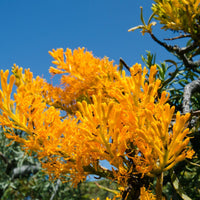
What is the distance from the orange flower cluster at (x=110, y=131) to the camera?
2.05 ft

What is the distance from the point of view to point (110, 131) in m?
0.66

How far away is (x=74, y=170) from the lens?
853 mm

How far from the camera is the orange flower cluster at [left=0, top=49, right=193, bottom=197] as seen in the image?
2.05ft

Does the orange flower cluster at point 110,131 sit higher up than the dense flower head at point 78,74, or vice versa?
the dense flower head at point 78,74

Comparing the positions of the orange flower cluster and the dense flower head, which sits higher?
the dense flower head

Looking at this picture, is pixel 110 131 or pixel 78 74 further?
pixel 78 74

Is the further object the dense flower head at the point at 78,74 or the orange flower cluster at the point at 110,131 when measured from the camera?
the dense flower head at the point at 78,74

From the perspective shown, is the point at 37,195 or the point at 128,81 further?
the point at 37,195

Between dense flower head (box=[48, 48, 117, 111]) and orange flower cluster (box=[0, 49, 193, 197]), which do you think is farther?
dense flower head (box=[48, 48, 117, 111])

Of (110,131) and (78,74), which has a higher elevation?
(78,74)

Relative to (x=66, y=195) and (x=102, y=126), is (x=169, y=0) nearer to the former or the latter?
(x=102, y=126)

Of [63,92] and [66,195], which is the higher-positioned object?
[63,92]

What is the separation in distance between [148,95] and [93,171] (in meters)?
0.35

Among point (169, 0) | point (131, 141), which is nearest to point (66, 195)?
point (169, 0)
